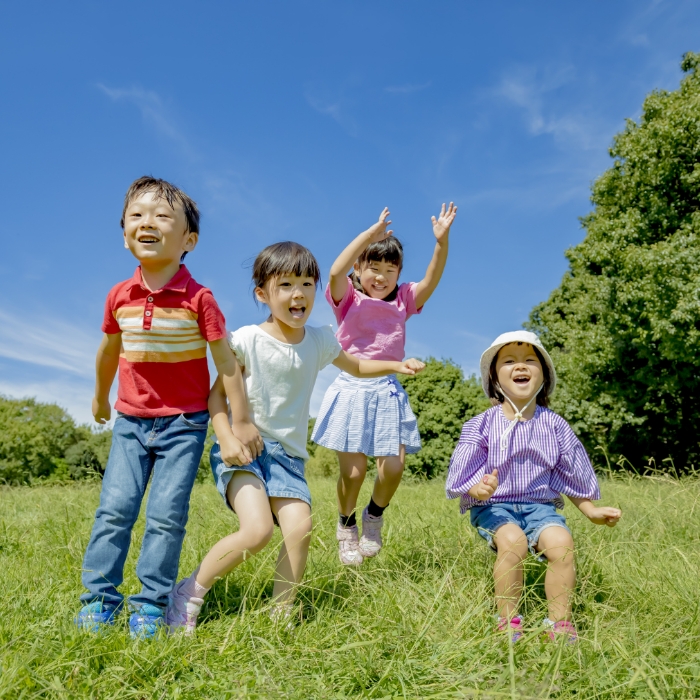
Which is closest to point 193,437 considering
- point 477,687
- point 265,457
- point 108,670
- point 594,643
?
point 265,457

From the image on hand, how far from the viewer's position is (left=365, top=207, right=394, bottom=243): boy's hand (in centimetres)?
411

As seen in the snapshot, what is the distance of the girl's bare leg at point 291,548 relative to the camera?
2.97 metres

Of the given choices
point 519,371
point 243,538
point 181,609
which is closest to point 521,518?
point 519,371

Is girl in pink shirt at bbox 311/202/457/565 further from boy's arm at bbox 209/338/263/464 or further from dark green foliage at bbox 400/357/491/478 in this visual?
dark green foliage at bbox 400/357/491/478

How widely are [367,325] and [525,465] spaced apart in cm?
145

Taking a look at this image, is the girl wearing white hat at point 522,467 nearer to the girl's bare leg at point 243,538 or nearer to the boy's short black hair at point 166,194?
the girl's bare leg at point 243,538

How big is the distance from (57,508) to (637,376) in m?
14.6

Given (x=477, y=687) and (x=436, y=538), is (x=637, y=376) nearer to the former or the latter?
(x=436, y=538)

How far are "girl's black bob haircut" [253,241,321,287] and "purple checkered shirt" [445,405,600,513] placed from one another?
1242 mm

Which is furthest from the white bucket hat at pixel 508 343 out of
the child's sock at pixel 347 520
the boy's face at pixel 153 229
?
the boy's face at pixel 153 229

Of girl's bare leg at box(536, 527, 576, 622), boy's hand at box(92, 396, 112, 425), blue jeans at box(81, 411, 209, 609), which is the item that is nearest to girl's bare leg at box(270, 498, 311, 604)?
blue jeans at box(81, 411, 209, 609)

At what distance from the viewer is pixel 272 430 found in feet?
10.5

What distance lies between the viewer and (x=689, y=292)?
13.9 m

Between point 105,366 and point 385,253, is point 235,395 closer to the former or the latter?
point 105,366
